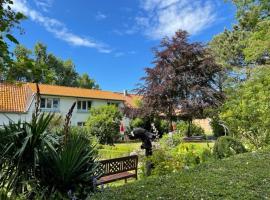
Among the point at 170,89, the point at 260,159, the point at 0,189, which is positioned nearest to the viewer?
the point at 0,189

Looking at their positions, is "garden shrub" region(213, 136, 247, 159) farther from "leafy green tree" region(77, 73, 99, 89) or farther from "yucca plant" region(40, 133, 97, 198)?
"leafy green tree" region(77, 73, 99, 89)

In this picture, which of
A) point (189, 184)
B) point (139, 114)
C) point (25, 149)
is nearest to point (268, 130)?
point (189, 184)

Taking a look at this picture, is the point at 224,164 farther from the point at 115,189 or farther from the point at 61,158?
the point at 61,158

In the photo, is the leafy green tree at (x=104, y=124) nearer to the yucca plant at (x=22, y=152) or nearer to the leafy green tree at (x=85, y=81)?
the yucca plant at (x=22, y=152)

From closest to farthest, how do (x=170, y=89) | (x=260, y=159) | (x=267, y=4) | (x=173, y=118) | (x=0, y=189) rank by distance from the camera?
(x=0, y=189) → (x=260, y=159) → (x=267, y=4) → (x=170, y=89) → (x=173, y=118)

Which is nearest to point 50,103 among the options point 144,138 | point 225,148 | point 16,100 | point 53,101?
point 53,101

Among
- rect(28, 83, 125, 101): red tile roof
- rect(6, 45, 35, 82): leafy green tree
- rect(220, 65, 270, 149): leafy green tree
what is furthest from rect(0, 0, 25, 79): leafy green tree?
rect(28, 83, 125, 101): red tile roof

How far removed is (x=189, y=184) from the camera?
4.26m

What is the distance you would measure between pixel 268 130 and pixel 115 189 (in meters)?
10.2

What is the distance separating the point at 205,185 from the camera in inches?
167

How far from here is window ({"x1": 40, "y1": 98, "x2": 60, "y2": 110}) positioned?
106 feet

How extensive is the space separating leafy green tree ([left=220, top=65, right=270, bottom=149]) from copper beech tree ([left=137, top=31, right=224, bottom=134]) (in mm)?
13597

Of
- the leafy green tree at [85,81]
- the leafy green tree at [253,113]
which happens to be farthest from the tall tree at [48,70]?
the leafy green tree at [253,113]

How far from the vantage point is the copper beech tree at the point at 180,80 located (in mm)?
27938
